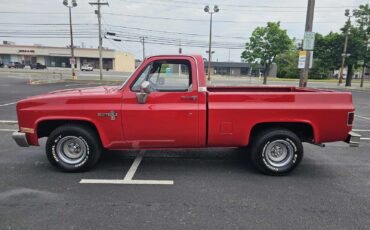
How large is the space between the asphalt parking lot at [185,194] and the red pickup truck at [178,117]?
46 cm

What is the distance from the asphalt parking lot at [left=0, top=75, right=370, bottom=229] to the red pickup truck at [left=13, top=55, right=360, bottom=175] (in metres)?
0.46

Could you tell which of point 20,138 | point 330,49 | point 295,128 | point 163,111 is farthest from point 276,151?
point 330,49

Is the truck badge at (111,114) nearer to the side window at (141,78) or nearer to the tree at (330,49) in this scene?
the side window at (141,78)

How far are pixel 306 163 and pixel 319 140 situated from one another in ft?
3.13

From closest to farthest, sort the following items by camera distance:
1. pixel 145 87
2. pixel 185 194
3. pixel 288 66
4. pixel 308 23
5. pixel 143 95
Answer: pixel 185 194, pixel 145 87, pixel 143 95, pixel 308 23, pixel 288 66

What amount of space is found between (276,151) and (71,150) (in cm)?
353

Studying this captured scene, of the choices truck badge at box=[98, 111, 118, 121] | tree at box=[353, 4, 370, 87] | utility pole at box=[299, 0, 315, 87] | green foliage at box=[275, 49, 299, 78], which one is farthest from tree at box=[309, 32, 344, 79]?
truck badge at box=[98, 111, 118, 121]

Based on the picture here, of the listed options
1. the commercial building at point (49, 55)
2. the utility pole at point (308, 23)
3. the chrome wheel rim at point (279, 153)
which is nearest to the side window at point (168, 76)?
the chrome wheel rim at point (279, 153)

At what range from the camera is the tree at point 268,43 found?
121ft

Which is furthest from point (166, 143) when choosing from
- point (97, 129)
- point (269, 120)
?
point (269, 120)

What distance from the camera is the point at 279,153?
198 inches

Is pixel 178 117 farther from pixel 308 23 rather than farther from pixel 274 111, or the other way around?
pixel 308 23

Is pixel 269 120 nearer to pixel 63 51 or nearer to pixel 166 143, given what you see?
pixel 166 143

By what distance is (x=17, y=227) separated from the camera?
328 cm
